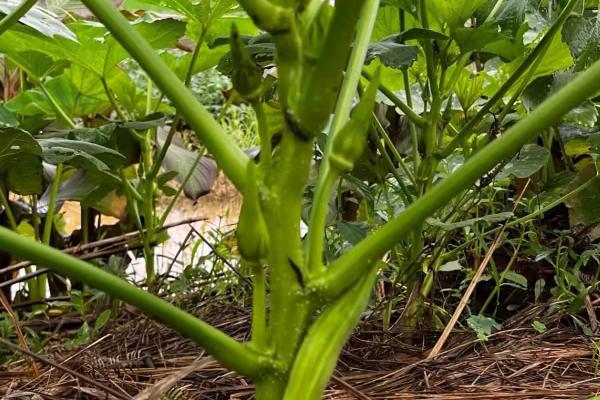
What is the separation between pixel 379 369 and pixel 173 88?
459mm

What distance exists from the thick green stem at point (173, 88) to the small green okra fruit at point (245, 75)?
3cm

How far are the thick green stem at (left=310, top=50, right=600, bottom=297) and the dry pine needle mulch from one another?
228 mm

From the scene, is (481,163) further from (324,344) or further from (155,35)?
(155,35)

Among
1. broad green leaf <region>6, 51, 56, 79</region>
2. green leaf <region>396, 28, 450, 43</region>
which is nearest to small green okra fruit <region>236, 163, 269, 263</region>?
green leaf <region>396, 28, 450, 43</region>

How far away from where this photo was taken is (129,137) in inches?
44.1

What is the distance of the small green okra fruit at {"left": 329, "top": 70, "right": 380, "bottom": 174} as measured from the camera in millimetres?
399

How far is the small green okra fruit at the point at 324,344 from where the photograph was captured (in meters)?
0.39

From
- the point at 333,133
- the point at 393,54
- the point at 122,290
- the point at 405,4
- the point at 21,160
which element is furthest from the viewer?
the point at 21,160

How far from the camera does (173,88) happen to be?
1.29ft

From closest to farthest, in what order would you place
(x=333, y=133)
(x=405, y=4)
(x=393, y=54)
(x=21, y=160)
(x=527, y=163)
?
(x=333, y=133)
(x=393, y=54)
(x=405, y=4)
(x=527, y=163)
(x=21, y=160)

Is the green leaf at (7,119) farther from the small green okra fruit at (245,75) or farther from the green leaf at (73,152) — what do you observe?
the small green okra fruit at (245,75)

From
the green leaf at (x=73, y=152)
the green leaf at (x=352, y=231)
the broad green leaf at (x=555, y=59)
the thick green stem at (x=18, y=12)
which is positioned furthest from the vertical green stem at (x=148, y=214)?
the broad green leaf at (x=555, y=59)

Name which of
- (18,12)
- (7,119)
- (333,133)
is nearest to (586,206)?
(333,133)

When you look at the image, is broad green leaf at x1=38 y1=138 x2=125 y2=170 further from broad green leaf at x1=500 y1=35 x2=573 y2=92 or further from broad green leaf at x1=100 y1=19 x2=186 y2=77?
broad green leaf at x1=500 y1=35 x2=573 y2=92
